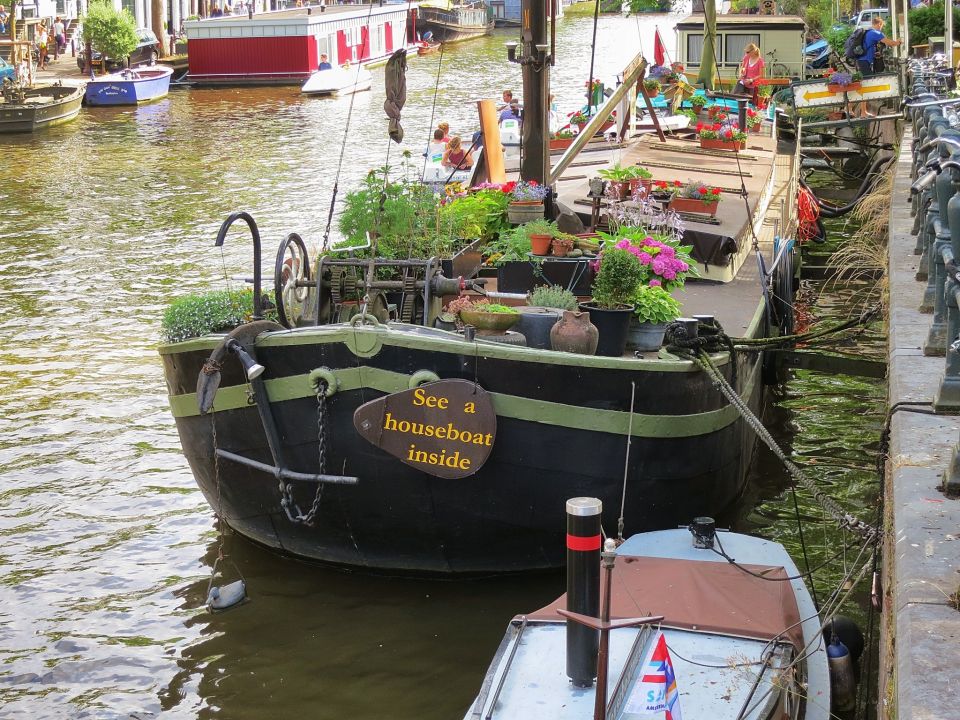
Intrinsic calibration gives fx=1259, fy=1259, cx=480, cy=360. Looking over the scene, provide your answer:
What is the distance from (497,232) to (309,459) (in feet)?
10.9

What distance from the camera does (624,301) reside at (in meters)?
8.35

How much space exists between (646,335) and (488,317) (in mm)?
1172

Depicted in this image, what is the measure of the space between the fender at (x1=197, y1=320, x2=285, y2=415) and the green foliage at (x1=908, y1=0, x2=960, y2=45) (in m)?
25.7

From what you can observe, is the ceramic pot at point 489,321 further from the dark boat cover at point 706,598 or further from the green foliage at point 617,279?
the dark boat cover at point 706,598

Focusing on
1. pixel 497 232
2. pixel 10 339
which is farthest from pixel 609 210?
pixel 10 339

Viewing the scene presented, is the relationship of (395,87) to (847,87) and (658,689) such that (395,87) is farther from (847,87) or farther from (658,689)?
(847,87)

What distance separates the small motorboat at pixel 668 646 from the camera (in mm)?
5168

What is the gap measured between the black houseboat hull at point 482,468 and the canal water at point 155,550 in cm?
45

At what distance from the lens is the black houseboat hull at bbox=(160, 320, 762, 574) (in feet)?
24.9

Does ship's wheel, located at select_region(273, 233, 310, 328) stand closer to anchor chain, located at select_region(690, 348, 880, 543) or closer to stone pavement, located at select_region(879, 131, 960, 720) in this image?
anchor chain, located at select_region(690, 348, 880, 543)

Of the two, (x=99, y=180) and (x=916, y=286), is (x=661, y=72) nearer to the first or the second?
(x=99, y=180)

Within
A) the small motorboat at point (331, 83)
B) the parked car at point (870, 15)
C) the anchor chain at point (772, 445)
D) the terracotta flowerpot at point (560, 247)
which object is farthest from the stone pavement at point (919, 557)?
the small motorboat at point (331, 83)

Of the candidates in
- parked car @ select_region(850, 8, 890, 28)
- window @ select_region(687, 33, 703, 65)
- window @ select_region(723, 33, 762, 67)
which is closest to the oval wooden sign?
window @ select_region(723, 33, 762, 67)

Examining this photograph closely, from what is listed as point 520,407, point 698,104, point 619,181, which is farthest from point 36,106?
point 520,407
